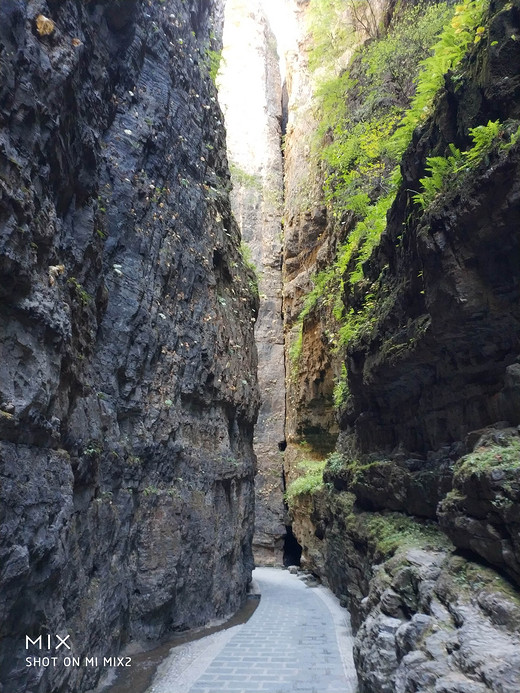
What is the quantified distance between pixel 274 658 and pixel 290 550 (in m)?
18.5

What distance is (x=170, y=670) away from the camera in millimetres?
7836

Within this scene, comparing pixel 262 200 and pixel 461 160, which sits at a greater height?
pixel 262 200

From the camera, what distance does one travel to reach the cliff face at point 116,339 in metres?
5.19

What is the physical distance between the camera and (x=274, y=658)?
822 centimetres

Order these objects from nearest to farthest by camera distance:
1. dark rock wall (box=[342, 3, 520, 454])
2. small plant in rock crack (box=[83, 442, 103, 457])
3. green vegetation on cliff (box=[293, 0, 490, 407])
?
dark rock wall (box=[342, 3, 520, 454]) → small plant in rock crack (box=[83, 442, 103, 457]) → green vegetation on cliff (box=[293, 0, 490, 407])

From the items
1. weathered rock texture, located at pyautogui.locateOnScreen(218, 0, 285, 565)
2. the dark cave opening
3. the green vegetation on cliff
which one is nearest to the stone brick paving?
the green vegetation on cliff

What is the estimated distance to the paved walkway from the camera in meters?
6.95

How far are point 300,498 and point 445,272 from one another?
50.1ft

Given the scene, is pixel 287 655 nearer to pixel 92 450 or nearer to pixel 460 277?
pixel 92 450

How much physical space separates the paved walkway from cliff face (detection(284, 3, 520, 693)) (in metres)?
0.98

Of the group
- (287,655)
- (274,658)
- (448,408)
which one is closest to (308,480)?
(287,655)

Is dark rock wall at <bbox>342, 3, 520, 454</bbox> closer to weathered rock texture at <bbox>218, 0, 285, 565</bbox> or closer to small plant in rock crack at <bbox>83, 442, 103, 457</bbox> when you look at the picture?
small plant in rock crack at <bbox>83, 442, 103, 457</bbox>

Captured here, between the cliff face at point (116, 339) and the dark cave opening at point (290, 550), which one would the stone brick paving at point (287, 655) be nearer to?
the cliff face at point (116, 339)

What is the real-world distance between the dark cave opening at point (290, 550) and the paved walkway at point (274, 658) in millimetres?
12637
